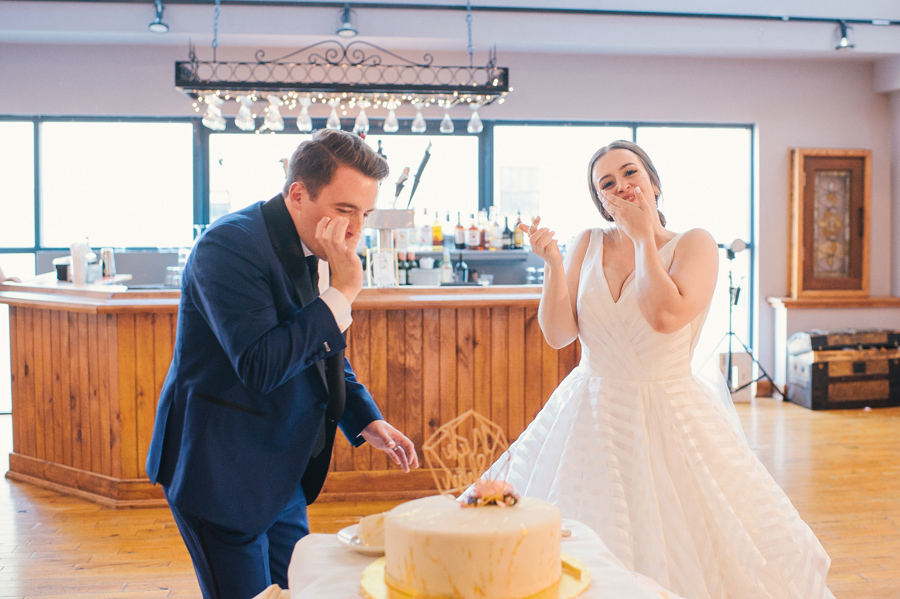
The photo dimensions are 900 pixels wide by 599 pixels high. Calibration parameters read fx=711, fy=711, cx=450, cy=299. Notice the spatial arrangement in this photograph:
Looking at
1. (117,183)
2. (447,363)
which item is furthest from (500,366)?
(117,183)

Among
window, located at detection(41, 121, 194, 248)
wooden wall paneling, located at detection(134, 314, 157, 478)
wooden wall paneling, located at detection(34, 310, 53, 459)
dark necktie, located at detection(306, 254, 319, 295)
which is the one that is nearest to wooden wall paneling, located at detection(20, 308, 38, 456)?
wooden wall paneling, located at detection(34, 310, 53, 459)

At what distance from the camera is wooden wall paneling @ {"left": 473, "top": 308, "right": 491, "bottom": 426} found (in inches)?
144

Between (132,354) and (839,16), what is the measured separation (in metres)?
5.69

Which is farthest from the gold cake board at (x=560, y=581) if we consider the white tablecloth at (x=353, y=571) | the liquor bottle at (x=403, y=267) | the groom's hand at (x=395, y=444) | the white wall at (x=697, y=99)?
the white wall at (x=697, y=99)

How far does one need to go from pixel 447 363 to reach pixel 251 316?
95.3 inches

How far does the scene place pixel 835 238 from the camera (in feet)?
20.3

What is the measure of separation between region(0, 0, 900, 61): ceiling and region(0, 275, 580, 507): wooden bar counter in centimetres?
243

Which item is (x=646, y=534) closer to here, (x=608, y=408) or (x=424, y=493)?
(x=608, y=408)

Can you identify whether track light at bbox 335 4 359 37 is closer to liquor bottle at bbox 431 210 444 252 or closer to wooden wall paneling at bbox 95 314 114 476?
liquor bottle at bbox 431 210 444 252

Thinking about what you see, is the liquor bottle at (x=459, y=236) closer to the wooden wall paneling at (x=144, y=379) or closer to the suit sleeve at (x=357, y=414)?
the wooden wall paneling at (x=144, y=379)

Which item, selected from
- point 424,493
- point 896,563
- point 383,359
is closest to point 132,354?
point 383,359

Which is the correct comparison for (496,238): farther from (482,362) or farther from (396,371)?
(396,371)

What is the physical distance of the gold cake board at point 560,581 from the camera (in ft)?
2.86

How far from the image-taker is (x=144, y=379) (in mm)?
3555
